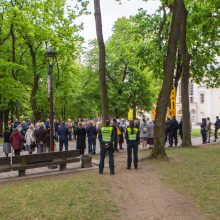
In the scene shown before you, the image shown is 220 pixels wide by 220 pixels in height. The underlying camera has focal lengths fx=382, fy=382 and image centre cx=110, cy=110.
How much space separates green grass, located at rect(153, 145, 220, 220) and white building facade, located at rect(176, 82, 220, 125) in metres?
63.2

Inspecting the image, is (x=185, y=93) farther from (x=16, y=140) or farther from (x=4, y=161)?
(x=4, y=161)

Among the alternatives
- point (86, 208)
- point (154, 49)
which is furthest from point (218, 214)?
point (154, 49)

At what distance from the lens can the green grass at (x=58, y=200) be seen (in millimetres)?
8000

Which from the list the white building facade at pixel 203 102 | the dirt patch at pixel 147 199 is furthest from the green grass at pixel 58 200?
the white building facade at pixel 203 102

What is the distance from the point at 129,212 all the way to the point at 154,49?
18.5m

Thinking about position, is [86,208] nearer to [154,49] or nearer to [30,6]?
[154,49]

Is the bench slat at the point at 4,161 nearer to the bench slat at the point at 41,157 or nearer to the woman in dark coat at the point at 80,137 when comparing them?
the bench slat at the point at 41,157

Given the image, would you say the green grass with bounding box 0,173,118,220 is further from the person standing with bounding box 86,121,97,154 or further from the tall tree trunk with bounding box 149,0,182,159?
the person standing with bounding box 86,121,97,154

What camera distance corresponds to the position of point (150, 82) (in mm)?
44875

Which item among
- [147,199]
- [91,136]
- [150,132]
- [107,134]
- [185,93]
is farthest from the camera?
[185,93]

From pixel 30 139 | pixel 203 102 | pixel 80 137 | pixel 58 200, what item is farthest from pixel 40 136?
pixel 203 102

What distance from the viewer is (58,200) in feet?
30.2

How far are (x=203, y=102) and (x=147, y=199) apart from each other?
75625 mm

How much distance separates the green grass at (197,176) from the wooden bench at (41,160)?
11.3 ft
